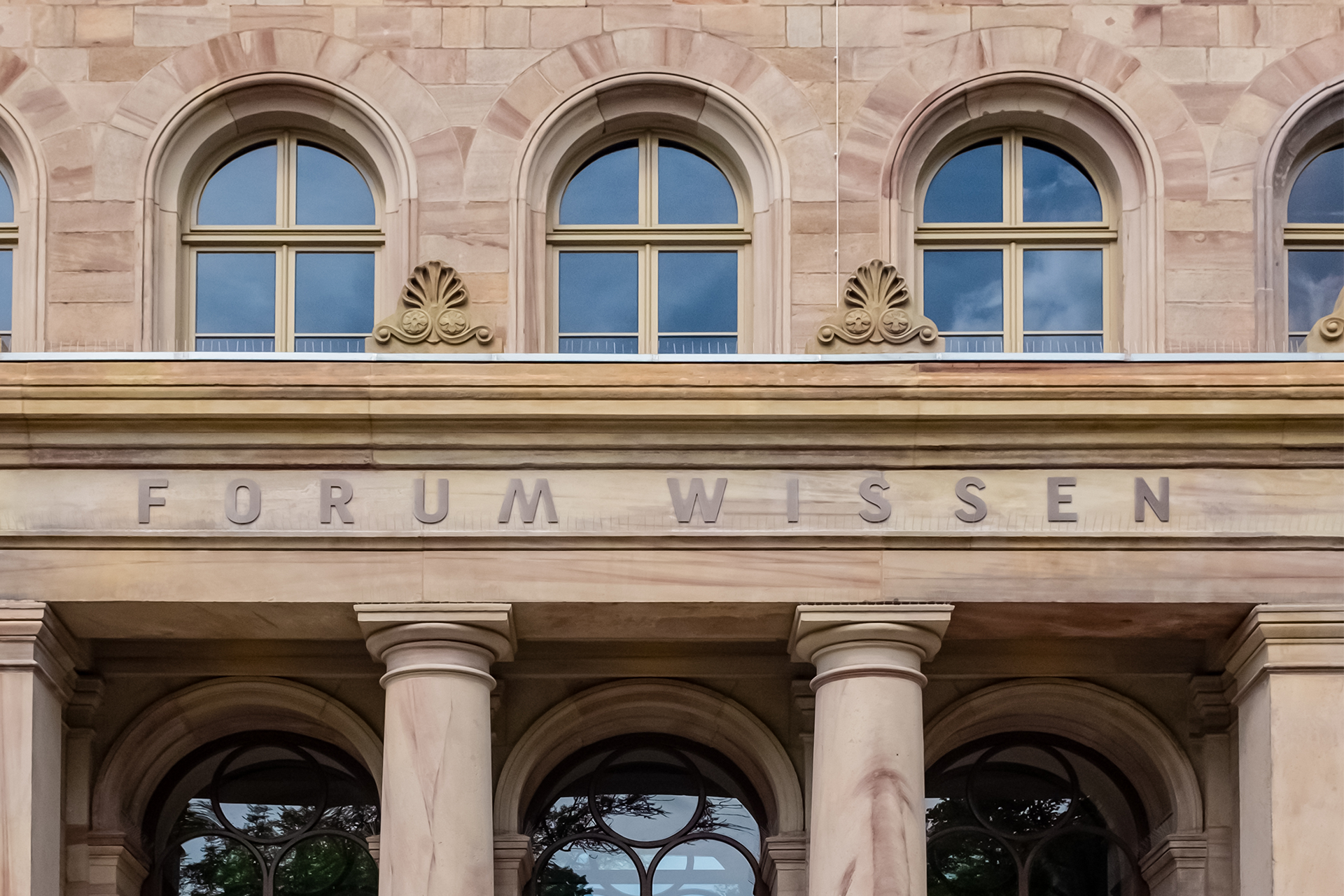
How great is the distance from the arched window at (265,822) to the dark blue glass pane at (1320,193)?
11267mm

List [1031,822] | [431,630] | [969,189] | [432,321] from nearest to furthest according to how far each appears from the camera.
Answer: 1. [431,630]
2. [432,321]
3. [969,189]
4. [1031,822]

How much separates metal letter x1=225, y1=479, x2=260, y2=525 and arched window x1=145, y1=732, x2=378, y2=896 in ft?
13.9

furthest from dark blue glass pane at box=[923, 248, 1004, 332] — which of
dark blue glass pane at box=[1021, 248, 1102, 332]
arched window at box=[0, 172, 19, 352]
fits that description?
arched window at box=[0, 172, 19, 352]

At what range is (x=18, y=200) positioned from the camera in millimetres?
21219

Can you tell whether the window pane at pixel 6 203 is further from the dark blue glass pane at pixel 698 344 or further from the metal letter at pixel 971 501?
the metal letter at pixel 971 501

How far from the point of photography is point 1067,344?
2133 centimetres

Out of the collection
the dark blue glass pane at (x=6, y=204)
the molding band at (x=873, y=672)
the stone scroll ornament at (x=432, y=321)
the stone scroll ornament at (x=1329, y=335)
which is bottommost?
the molding band at (x=873, y=672)

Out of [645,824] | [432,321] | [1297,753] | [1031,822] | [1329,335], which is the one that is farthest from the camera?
[645,824]

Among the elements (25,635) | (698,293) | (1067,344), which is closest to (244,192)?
(698,293)

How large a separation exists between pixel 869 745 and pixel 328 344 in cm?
692

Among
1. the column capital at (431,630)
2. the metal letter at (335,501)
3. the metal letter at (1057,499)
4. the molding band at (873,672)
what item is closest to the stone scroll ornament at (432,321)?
the metal letter at (335,501)

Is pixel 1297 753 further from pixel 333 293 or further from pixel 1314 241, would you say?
pixel 333 293

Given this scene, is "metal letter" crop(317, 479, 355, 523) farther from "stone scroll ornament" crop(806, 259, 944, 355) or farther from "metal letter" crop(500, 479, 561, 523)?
"stone scroll ornament" crop(806, 259, 944, 355)

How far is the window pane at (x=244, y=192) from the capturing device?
21734 mm
